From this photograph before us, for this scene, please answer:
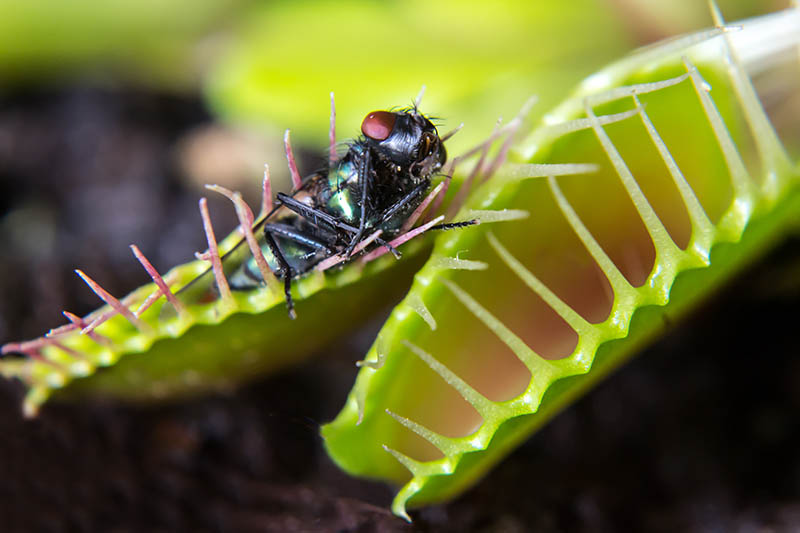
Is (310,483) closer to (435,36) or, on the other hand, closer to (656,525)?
(656,525)

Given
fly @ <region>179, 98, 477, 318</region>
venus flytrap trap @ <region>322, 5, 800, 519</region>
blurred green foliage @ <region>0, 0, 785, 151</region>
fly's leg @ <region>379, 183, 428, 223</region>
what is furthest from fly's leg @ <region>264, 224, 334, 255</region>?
blurred green foliage @ <region>0, 0, 785, 151</region>

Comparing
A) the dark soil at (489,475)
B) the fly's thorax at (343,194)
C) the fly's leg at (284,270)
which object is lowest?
the dark soil at (489,475)

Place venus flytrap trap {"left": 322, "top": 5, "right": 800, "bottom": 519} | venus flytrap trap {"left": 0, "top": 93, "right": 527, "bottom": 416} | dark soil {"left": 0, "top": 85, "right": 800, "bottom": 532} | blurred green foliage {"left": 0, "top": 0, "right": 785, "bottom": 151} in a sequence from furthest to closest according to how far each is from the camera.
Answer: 1. blurred green foliage {"left": 0, "top": 0, "right": 785, "bottom": 151}
2. dark soil {"left": 0, "top": 85, "right": 800, "bottom": 532}
3. venus flytrap trap {"left": 0, "top": 93, "right": 527, "bottom": 416}
4. venus flytrap trap {"left": 322, "top": 5, "right": 800, "bottom": 519}

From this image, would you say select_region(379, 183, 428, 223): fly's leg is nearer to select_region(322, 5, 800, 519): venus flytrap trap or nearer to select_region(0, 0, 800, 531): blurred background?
select_region(322, 5, 800, 519): venus flytrap trap

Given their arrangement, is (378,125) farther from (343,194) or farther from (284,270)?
(284,270)

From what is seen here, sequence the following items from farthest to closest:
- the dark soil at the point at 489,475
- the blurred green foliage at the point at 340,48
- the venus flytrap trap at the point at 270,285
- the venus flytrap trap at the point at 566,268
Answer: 1. the blurred green foliage at the point at 340,48
2. the dark soil at the point at 489,475
3. the venus flytrap trap at the point at 270,285
4. the venus flytrap trap at the point at 566,268

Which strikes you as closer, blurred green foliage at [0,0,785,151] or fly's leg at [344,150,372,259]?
fly's leg at [344,150,372,259]

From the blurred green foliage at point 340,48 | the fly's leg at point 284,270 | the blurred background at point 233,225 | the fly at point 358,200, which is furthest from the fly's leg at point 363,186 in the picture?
the blurred green foliage at point 340,48

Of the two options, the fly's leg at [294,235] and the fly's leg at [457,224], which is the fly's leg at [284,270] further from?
the fly's leg at [457,224]

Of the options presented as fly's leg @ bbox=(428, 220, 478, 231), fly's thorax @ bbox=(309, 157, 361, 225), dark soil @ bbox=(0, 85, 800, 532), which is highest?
fly's thorax @ bbox=(309, 157, 361, 225)

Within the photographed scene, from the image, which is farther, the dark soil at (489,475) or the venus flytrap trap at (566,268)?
the dark soil at (489,475)
